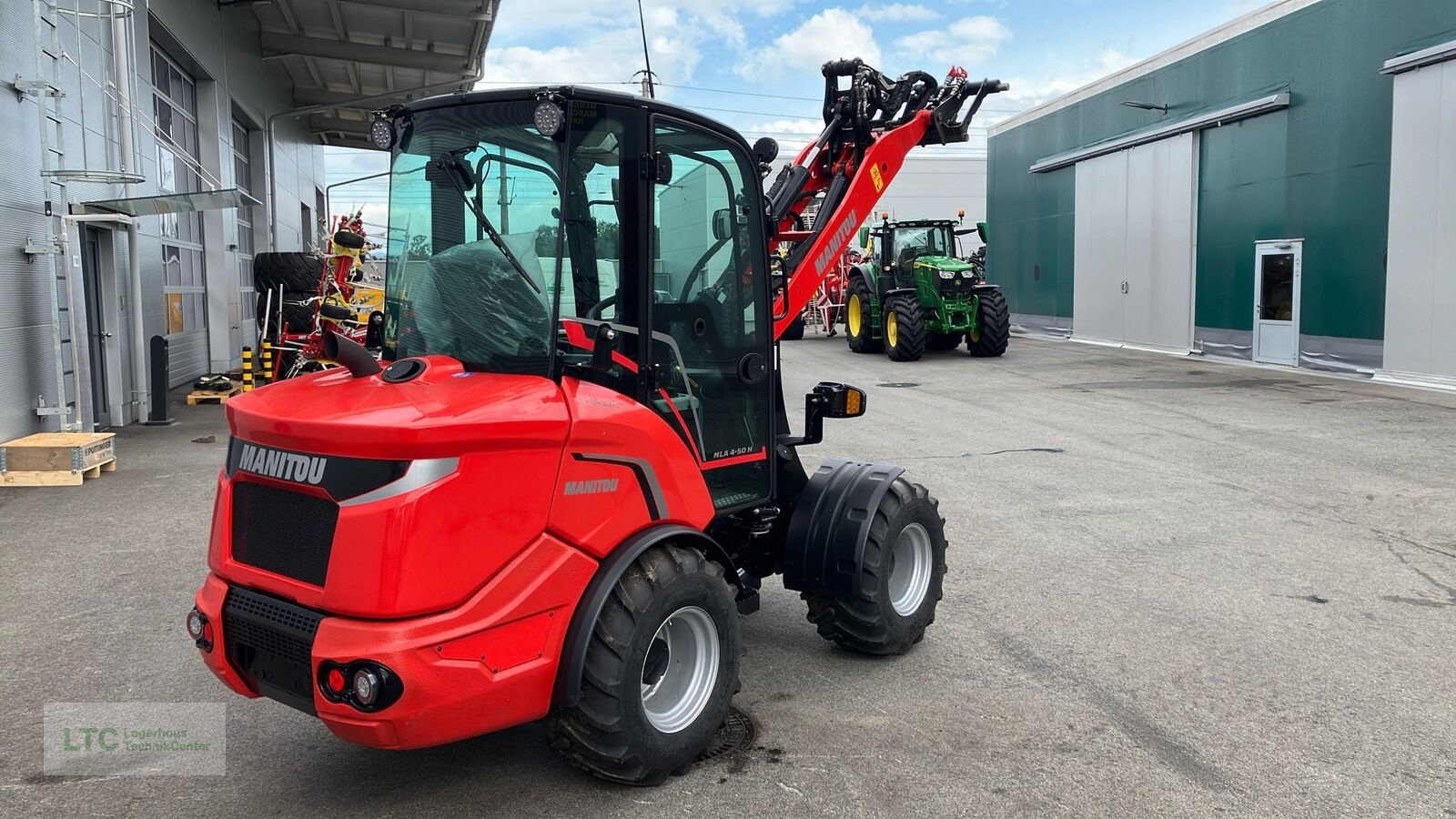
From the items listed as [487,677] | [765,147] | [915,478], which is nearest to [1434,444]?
[915,478]

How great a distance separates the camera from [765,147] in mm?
4770

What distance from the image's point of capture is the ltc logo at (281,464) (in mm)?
3205

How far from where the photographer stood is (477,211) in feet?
12.3

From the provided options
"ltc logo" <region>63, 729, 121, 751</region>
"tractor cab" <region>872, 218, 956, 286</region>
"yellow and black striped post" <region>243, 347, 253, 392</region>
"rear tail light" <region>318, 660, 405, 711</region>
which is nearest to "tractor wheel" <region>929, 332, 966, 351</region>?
"tractor cab" <region>872, 218, 956, 286</region>

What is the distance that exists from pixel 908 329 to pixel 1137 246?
7396 mm

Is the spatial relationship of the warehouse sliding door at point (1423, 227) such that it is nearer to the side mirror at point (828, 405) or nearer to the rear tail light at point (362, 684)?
the side mirror at point (828, 405)

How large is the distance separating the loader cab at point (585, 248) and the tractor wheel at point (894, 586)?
750 mm

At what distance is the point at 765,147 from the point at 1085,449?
699 centimetres

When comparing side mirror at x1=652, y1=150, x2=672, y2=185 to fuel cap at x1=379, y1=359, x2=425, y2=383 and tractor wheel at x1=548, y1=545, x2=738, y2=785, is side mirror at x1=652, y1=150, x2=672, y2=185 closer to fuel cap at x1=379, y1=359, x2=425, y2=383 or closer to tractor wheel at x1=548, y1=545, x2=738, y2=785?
fuel cap at x1=379, y1=359, x2=425, y2=383

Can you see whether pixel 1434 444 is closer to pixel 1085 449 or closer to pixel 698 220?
pixel 1085 449

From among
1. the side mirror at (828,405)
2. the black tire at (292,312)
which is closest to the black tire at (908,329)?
the black tire at (292,312)

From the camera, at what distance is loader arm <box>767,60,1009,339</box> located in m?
7.01

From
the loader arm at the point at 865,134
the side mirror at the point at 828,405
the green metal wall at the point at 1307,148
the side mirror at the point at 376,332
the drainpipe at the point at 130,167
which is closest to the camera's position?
the side mirror at the point at 376,332

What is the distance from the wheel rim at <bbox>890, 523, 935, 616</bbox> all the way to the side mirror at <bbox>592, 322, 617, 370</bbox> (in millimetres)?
1992
